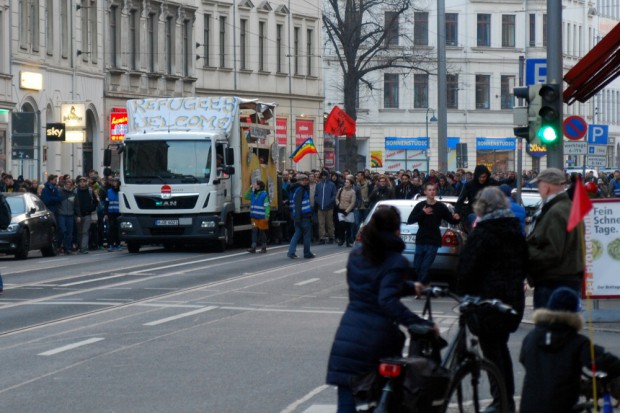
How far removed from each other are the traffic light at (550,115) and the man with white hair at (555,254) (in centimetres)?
835

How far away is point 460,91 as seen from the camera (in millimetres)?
95750

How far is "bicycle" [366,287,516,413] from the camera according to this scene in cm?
811

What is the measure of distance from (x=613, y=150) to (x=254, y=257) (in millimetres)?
78599

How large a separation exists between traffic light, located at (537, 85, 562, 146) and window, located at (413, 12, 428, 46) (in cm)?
7757

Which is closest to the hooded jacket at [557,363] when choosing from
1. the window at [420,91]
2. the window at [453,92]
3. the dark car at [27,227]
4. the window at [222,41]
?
the dark car at [27,227]

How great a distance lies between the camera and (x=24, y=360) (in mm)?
13570

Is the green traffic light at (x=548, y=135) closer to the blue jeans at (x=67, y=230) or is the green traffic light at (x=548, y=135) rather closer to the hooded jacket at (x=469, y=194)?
the hooded jacket at (x=469, y=194)

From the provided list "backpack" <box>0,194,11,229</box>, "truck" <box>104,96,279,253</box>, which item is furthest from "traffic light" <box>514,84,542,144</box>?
"truck" <box>104,96,279,253</box>

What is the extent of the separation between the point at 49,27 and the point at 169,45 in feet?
40.6

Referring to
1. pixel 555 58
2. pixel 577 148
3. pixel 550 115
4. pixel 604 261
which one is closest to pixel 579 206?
pixel 604 261

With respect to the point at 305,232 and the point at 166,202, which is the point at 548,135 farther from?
the point at 166,202

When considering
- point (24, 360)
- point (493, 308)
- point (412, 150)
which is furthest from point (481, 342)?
point (412, 150)

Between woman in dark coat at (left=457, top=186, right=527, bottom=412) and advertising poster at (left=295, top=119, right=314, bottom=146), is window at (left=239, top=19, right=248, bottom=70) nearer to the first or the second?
advertising poster at (left=295, top=119, right=314, bottom=146)

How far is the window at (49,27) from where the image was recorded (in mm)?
46719
